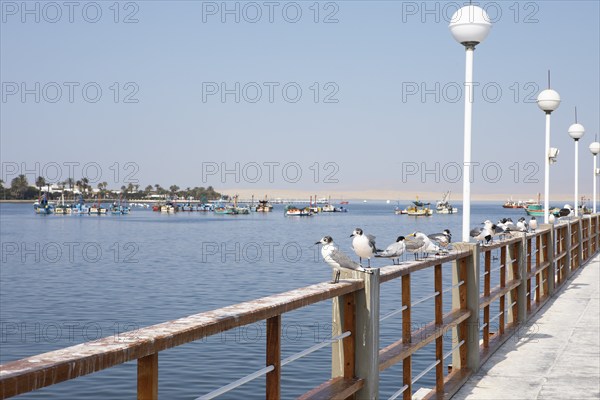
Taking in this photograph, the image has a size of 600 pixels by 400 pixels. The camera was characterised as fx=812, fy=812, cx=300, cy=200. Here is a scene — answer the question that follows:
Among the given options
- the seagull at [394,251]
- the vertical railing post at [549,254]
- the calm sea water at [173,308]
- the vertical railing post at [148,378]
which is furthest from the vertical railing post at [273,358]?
the calm sea water at [173,308]

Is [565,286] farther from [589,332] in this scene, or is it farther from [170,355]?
[170,355]

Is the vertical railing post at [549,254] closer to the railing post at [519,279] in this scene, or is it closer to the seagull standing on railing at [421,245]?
the railing post at [519,279]

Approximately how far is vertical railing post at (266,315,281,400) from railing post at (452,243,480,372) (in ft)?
15.0

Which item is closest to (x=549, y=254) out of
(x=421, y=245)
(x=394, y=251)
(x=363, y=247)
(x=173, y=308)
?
(x=421, y=245)

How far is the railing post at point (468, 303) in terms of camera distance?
8328 millimetres

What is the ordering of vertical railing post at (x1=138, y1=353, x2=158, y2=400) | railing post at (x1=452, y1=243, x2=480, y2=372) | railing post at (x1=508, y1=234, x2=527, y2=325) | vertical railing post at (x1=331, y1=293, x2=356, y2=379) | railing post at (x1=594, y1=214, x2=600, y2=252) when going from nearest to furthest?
vertical railing post at (x1=138, y1=353, x2=158, y2=400), vertical railing post at (x1=331, y1=293, x2=356, y2=379), railing post at (x1=452, y1=243, x2=480, y2=372), railing post at (x1=508, y1=234, x2=527, y2=325), railing post at (x1=594, y1=214, x2=600, y2=252)

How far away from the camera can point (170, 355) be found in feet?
70.8

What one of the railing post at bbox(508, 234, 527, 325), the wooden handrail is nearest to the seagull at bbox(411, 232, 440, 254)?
the railing post at bbox(508, 234, 527, 325)

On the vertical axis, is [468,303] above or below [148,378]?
below

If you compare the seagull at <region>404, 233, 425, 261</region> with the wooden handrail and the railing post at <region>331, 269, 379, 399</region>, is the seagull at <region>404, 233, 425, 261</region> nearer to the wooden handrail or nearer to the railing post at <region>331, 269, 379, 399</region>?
the railing post at <region>331, 269, 379, 399</region>

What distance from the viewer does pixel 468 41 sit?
395 inches

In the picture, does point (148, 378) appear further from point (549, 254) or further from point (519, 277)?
point (549, 254)

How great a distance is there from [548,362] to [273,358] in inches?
233

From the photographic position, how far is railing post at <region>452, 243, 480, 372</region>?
8.33 meters
